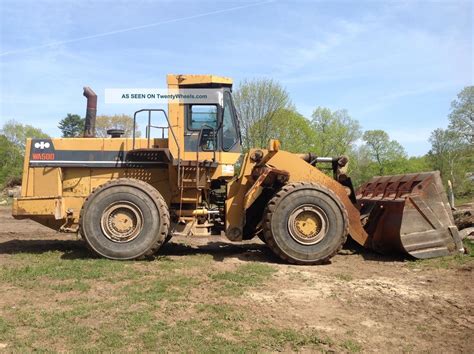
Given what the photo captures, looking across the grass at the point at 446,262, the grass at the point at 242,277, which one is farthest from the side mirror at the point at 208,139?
the grass at the point at 446,262

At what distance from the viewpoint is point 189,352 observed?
13.3 feet

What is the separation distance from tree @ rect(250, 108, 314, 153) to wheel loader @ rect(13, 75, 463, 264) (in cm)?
2577

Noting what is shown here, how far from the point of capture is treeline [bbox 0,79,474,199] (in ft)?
116

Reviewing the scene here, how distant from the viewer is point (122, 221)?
8.12m

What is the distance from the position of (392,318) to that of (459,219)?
5.68 m

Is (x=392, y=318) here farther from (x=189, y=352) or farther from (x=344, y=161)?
(x=344, y=161)

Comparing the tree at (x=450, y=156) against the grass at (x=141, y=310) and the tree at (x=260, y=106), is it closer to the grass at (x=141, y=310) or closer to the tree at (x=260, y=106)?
the tree at (x=260, y=106)

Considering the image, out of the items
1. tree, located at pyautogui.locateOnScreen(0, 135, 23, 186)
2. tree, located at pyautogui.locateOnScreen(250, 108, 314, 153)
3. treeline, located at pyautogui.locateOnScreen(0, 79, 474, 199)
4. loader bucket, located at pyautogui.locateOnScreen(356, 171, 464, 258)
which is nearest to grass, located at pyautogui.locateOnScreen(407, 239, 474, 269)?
loader bucket, located at pyautogui.locateOnScreen(356, 171, 464, 258)

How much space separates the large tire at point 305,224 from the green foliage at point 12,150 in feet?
99.7

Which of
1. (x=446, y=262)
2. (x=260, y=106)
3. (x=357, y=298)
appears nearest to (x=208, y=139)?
(x=357, y=298)

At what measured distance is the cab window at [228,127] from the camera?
8805 millimetres

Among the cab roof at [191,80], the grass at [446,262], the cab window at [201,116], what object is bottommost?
the grass at [446,262]

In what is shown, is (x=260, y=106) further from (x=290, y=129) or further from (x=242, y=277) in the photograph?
(x=242, y=277)

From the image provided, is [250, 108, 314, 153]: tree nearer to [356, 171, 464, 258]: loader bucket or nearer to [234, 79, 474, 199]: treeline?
[234, 79, 474, 199]: treeline
